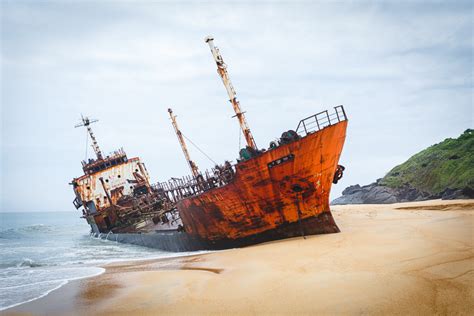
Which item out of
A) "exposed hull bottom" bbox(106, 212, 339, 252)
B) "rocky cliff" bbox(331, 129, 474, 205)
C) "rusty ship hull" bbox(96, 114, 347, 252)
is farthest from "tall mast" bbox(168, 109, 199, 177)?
"rocky cliff" bbox(331, 129, 474, 205)

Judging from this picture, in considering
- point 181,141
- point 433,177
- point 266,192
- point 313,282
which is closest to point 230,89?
point 266,192

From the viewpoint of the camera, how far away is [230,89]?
1478 centimetres

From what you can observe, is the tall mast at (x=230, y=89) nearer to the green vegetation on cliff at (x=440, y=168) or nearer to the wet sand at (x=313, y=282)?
the wet sand at (x=313, y=282)

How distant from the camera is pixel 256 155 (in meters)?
11.3

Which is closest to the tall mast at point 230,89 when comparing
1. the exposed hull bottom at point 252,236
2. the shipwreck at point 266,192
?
the shipwreck at point 266,192

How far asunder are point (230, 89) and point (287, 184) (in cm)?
603

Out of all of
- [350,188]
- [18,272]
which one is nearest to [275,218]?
[18,272]

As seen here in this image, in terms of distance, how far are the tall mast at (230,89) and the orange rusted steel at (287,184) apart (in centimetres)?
351

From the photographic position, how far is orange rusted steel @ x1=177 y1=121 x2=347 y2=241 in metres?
10.9

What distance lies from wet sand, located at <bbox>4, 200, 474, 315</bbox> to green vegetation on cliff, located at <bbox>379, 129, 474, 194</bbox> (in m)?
Result: 13.1

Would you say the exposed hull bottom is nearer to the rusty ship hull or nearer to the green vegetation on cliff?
the rusty ship hull

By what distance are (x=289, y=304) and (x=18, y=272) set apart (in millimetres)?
12097

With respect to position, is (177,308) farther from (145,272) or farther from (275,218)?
(275,218)

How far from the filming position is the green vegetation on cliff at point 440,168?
69.6 ft
